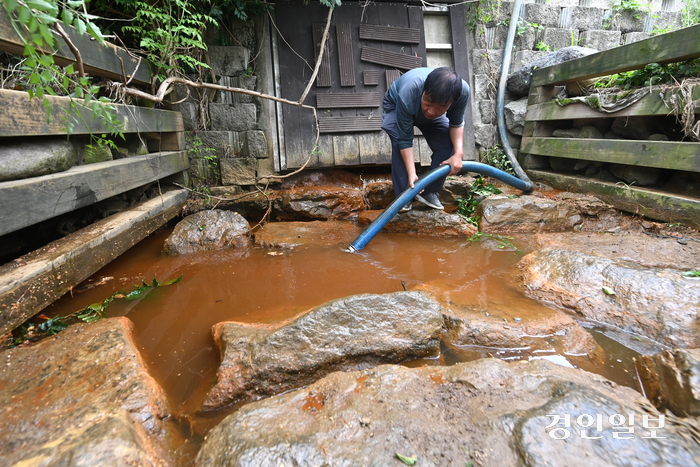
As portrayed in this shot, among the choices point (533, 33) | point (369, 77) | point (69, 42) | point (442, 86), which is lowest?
point (442, 86)

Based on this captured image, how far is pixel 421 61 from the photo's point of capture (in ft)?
14.6

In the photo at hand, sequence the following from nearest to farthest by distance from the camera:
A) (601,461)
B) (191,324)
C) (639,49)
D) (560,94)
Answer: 1. (601,461)
2. (191,324)
3. (639,49)
4. (560,94)

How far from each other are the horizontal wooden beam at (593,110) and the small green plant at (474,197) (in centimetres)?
112

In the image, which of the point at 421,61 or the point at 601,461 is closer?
the point at 601,461

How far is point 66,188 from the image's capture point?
2.13 metres

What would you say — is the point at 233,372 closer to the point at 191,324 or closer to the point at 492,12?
the point at 191,324

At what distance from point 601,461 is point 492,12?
5205 mm

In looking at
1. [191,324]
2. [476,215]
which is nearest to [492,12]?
[476,215]

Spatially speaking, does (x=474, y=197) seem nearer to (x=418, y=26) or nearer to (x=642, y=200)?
(x=642, y=200)

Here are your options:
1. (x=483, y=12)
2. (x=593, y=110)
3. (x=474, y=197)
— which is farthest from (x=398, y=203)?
(x=483, y=12)

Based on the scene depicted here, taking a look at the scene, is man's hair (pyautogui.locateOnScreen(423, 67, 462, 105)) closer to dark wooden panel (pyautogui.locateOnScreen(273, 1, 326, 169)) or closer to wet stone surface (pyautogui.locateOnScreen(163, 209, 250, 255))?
dark wooden panel (pyautogui.locateOnScreen(273, 1, 326, 169))

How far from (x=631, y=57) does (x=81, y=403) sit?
15.7 ft

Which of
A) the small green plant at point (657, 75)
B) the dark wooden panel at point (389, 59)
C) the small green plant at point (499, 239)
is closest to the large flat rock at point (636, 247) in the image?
the small green plant at point (499, 239)

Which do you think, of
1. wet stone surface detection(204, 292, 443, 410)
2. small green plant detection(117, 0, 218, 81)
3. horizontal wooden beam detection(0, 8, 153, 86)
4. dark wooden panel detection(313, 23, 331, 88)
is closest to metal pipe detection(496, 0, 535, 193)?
dark wooden panel detection(313, 23, 331, 88)
